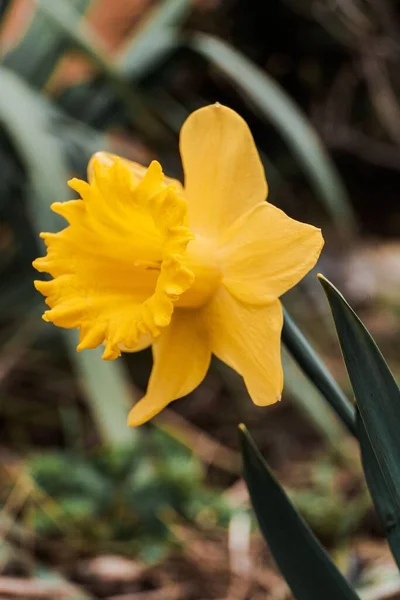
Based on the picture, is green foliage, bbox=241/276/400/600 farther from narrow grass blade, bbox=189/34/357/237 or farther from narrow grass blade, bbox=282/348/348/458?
narrow grass blade, bbox=189/34/357/237

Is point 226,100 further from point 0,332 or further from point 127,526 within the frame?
point 127,526

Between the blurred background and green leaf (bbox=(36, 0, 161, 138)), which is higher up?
green leaf (bbox=(36, 0, 161, 138))

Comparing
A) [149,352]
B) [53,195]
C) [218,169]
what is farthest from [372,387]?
[149,352]

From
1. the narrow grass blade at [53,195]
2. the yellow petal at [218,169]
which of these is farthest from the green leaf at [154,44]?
the yellow petal at [218,169]

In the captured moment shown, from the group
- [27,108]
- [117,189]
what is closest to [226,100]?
[27,108]

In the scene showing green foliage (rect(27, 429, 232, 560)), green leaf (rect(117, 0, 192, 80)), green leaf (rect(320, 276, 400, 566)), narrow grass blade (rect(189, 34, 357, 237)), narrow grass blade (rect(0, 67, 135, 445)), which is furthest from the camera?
green leaf (rect(117, 0, 192, 80))

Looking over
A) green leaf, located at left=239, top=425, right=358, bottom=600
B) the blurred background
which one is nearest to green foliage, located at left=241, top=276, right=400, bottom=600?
green leaf, located at left=239, top=425, right=358, bottom=600

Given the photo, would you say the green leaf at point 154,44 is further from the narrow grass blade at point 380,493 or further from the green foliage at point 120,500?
the narrow grass blade at point 380,493
